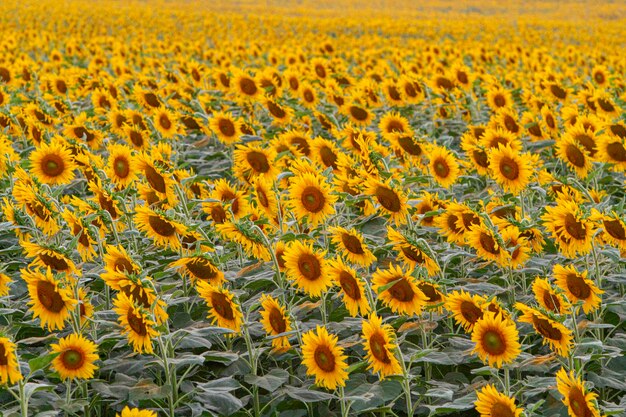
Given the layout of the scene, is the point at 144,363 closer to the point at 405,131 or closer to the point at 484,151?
the point at 484,151

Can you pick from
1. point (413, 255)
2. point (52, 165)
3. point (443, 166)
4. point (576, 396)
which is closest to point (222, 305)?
point (413, 255)

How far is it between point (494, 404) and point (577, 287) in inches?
43.4

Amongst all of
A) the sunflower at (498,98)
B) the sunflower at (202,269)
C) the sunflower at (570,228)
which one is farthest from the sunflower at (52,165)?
the sunflower at (498,98)

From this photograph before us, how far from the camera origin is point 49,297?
3.13 metres

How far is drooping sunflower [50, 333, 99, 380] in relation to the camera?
3.02 m

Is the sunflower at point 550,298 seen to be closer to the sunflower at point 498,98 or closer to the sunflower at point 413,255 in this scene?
the sunflower at point 413,255

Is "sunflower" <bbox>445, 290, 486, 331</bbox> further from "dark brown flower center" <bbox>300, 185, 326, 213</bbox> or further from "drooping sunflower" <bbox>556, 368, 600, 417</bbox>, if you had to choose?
"dark brown flower center" <bbox>300, 185, 326, 213</bbox>

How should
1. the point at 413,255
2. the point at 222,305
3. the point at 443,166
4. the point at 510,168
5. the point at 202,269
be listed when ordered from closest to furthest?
the point at 222,305 → the point at 202,269 → the point at 413,255 → the point at 510,168 → the point at 443,166

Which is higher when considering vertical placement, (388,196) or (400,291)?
(388,196)

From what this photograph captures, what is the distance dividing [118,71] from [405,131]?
5.30m

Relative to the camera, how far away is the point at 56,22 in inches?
934

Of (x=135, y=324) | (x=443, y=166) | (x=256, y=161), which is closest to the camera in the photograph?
(x=135, y=324)

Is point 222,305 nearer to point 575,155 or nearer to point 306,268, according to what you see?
point 306,268

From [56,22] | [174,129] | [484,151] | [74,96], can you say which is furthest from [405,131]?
[56,22]
